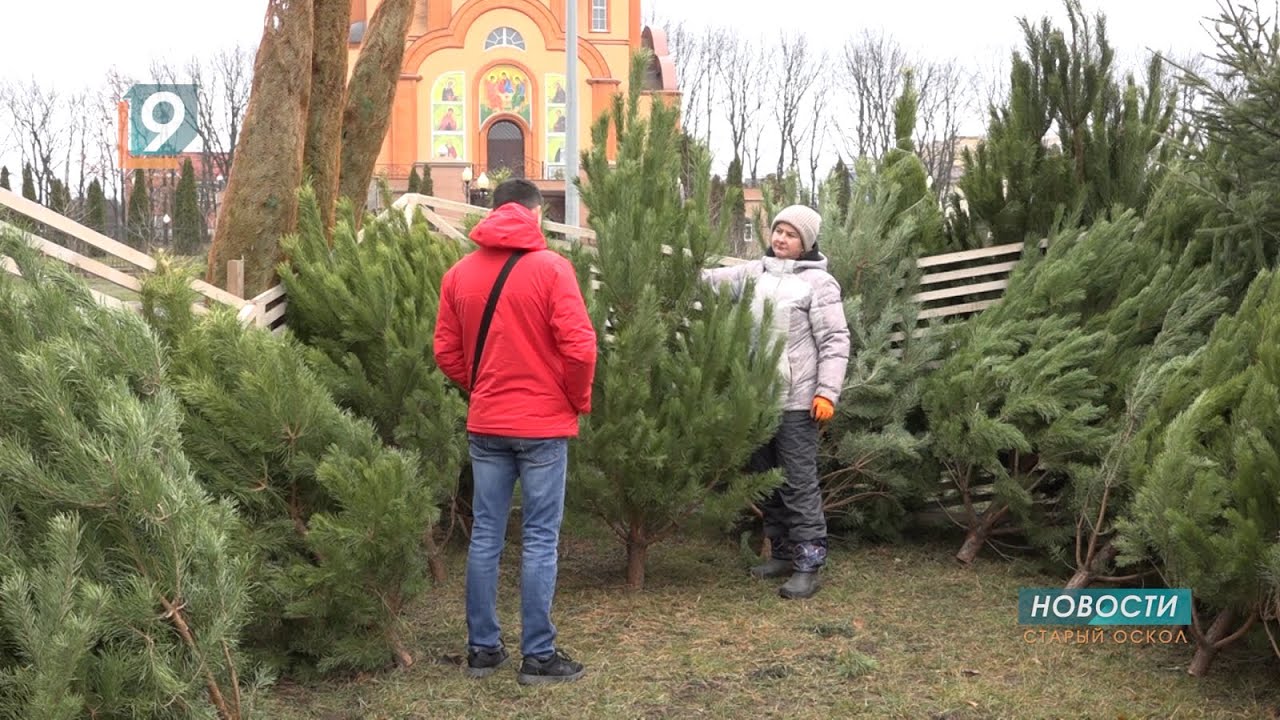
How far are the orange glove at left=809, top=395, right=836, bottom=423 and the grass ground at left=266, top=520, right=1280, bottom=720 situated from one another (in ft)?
2.67

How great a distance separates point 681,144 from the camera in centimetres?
582

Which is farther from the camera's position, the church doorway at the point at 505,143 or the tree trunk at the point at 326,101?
the church doorway at the point at 505,143

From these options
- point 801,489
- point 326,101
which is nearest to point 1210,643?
point 801,489

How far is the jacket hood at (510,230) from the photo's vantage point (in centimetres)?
434

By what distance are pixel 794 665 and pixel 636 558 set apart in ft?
4.03

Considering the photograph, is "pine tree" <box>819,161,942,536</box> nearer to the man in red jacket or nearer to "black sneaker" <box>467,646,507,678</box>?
the man in red jacket

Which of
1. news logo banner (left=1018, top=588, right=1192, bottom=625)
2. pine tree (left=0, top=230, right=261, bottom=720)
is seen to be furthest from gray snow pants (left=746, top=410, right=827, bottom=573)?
pine tree (left=0, top=230, right=261, bottom=720)

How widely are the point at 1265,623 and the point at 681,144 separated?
3.08m

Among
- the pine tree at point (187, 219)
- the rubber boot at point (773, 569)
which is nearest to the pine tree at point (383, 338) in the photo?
the rubber boot at point (773, 569)

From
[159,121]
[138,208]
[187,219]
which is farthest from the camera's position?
[159,121]

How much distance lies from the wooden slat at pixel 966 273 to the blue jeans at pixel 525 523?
312 cm

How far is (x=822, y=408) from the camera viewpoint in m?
5.52

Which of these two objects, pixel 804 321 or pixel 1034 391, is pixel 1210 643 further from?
pixel 804 321

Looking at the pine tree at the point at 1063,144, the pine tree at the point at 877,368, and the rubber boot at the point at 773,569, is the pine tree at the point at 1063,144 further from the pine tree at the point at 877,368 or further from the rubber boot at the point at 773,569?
the rubber boot at the point at 773,569
